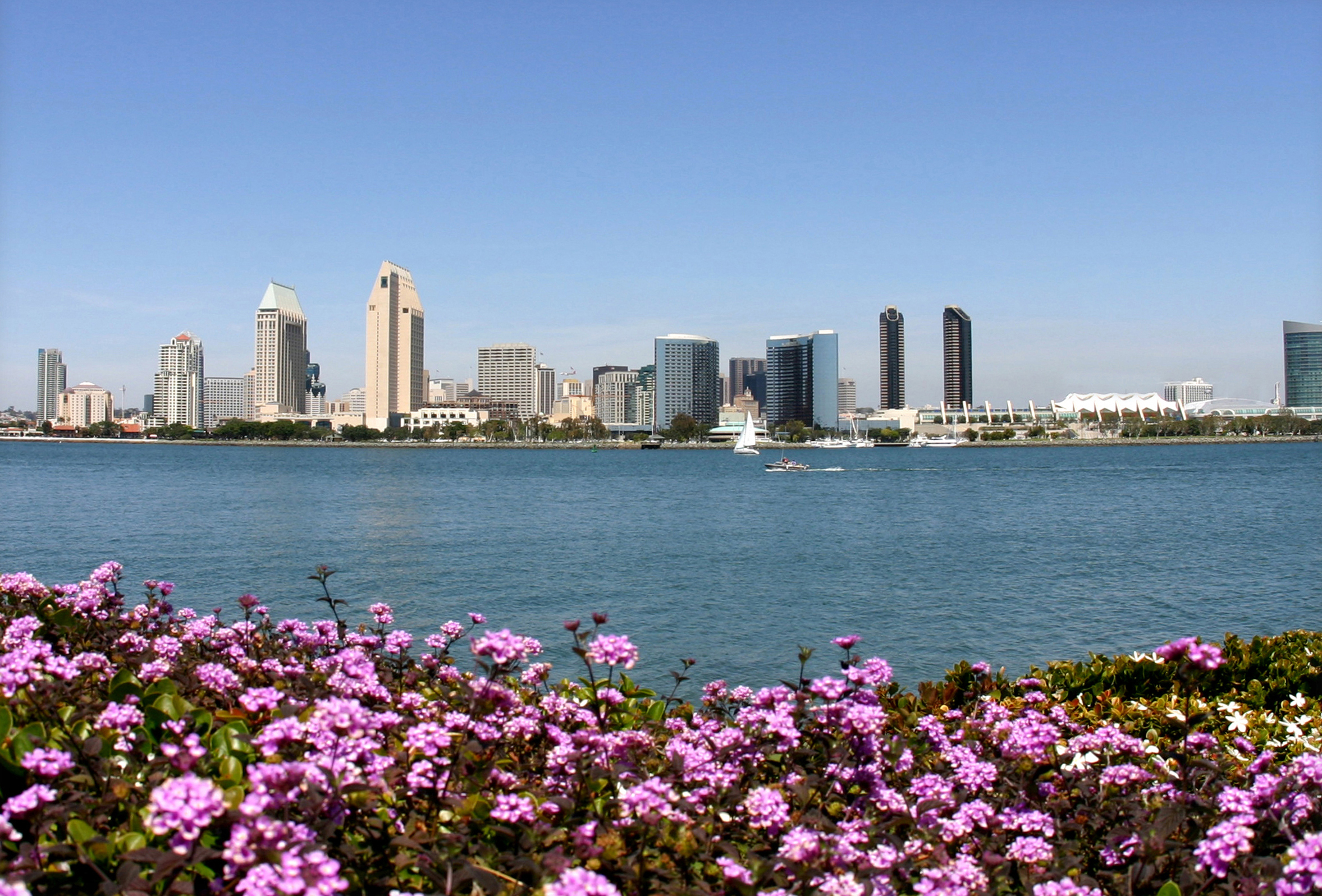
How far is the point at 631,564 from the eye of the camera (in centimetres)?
2239

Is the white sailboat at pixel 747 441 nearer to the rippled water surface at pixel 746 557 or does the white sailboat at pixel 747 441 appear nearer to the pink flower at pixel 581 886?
the rippled water surface at pixel 746 557

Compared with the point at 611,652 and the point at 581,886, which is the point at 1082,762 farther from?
the point at 581,886

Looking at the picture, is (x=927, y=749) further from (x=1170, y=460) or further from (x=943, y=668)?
(x=1170, y=460)

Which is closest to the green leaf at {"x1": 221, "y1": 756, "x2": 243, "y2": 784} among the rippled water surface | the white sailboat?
the rippled water surface

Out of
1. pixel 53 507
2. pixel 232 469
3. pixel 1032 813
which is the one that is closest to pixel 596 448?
pixel 232 469

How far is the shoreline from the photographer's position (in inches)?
6447

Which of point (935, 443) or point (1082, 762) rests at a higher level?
point (1082, 762)

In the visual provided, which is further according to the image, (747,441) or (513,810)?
(747,441)

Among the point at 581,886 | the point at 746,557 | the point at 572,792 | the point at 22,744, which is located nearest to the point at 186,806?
the point at 581,886

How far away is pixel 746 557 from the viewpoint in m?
23.8

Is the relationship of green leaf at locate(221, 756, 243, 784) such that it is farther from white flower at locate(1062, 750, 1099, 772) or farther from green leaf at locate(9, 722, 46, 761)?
white flower at locate(1062, 750, 1099, 772)

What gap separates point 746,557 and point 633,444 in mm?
160744

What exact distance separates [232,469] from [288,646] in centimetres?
8253

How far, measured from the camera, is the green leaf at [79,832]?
2.58 m
